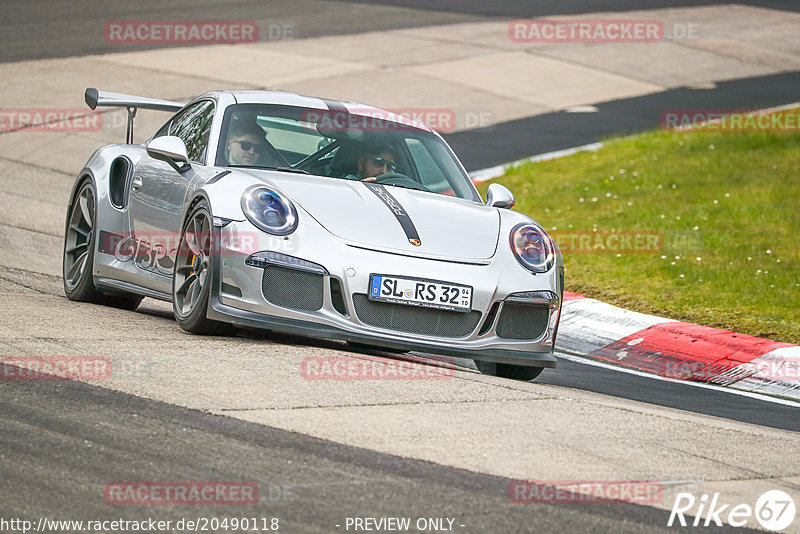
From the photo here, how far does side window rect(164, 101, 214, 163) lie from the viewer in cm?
730

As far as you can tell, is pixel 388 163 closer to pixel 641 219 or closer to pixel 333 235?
pixel 333 235


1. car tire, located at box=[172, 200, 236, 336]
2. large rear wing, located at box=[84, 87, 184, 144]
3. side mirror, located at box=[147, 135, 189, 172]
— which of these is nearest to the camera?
car tire, located at box=[172, 200, 236, 336]

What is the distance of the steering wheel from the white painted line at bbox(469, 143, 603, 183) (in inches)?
248

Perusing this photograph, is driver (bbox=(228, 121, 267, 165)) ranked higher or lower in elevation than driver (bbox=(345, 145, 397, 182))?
higher

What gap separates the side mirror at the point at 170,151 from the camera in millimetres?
6859

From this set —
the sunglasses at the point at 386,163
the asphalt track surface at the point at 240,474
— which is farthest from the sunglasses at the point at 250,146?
the asphalt track surface at the point at 240,474

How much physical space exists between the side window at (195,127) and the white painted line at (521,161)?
19.5 ft

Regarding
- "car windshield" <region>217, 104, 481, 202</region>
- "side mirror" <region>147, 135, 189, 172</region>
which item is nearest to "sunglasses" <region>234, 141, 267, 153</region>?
"car windshield" <region>217, 104, 481, 202</region>

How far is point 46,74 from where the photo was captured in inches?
699

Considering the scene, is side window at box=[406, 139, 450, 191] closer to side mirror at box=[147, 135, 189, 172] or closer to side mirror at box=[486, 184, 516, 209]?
side mirror at box=[486, 184, 516, 209]

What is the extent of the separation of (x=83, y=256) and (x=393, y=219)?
2.55 m

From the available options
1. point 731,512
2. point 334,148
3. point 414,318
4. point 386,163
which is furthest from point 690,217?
point 731,512

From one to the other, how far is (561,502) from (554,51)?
61.0 ft

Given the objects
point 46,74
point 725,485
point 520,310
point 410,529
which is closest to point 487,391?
point 520,310
